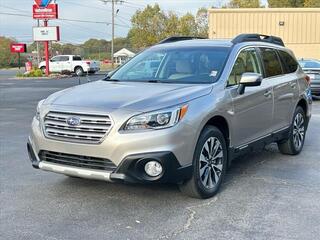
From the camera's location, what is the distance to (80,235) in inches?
163

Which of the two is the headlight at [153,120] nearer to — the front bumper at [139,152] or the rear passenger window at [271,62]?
the front bumper at [139,152]

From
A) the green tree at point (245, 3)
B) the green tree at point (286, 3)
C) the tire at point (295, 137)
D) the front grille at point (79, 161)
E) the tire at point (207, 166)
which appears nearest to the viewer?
the front grille at point (79, 161)

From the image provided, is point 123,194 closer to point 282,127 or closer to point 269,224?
point 269,224

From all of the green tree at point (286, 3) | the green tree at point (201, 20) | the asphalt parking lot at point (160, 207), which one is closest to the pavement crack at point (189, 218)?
the asphalt parking lot at point (160, 207)

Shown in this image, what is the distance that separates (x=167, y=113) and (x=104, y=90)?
1024 millimetres

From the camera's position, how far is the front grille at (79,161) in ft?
15.2

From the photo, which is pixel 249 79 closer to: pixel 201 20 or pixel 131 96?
pixel 131 96

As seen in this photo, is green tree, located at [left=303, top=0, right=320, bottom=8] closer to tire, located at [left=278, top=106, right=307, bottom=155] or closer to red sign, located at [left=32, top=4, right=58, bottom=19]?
red sign, located at [left=32, top=4, right=58, bottom=19]

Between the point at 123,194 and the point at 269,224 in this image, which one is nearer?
the point at 269,224

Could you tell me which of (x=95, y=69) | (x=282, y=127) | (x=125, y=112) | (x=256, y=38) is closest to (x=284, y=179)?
(x=282, y=127)

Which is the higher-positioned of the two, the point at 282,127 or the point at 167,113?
the point at 167,113

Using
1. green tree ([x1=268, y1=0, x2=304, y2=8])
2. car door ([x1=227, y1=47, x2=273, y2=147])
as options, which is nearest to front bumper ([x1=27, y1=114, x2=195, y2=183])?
car door ([x1=227, y1=47, x2=273, y2=147])

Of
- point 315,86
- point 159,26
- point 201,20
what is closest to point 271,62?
point 315,86

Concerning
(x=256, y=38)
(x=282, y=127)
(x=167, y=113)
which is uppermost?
(x=256, y=38)
